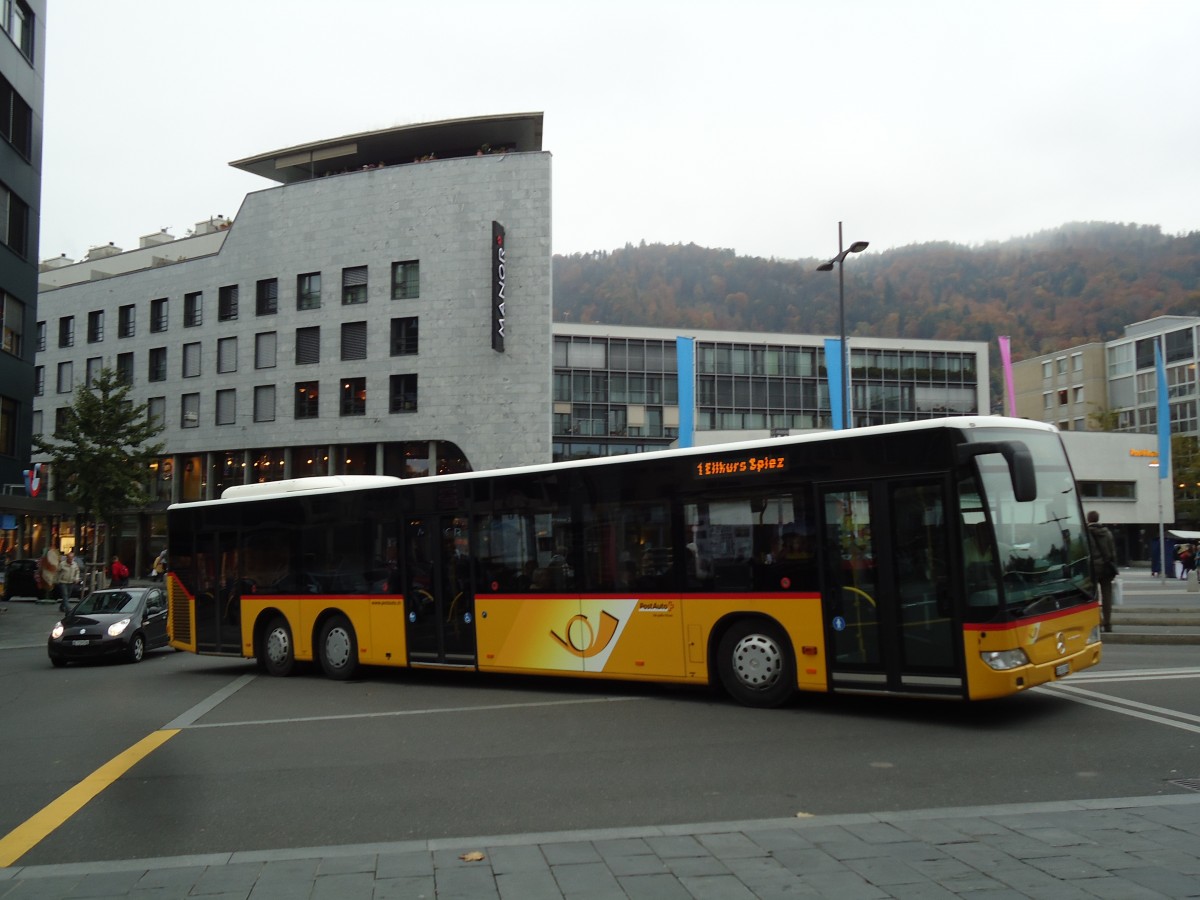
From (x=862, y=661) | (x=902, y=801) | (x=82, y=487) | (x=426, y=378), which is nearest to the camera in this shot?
(x=902, y=801)

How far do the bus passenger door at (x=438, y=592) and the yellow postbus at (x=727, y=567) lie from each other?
27 millimetres

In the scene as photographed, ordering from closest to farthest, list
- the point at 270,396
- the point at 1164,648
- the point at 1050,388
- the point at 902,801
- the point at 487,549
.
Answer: the point at 902,801 < the point at 487,549 < the point at 1164,648 < the point at 270,396 < the point at 1050,388

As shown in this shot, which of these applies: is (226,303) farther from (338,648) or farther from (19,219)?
(338,648)

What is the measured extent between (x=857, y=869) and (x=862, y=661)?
186 inches

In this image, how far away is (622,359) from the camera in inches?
3078

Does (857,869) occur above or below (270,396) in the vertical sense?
below

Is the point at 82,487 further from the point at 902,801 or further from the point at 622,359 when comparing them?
the point at 622,359

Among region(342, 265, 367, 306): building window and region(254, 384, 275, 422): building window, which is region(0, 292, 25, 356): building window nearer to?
region(254, 384, 275, 422): building window

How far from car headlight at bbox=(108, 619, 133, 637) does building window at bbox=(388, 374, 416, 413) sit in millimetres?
27799

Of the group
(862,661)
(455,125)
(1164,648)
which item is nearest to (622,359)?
(455,125)

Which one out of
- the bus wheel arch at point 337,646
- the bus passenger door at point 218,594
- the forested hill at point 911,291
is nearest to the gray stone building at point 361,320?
the bus passenger door at point 218,594

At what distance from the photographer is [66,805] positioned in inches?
297

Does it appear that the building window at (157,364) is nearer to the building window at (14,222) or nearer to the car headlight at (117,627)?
the building window at (14,222)

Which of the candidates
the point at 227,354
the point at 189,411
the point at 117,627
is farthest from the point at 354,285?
the point at 117,627
